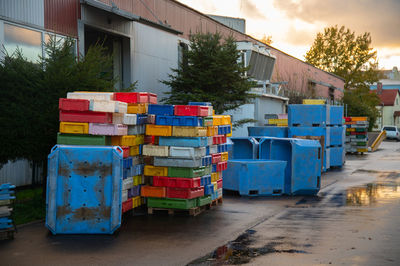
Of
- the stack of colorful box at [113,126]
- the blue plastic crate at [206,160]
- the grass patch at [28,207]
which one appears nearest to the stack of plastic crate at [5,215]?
the grass patch at [28,207]

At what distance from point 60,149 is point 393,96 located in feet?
339

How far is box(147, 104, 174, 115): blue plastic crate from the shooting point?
10789 mm

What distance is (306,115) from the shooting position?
2058 cm

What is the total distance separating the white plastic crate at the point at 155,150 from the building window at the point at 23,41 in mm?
4417

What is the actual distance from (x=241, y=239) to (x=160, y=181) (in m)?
2.81

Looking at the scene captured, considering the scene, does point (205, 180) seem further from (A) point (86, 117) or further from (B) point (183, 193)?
(A) point (86, 117)

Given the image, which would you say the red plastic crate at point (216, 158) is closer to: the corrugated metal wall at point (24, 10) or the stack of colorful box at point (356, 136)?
the corrugated metal wall at point (24, 10)

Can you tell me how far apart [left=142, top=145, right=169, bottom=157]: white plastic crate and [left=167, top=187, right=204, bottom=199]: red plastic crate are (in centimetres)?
78

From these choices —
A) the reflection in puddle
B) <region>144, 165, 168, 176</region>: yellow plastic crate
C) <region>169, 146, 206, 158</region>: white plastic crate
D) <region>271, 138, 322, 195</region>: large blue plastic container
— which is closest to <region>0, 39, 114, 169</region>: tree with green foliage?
<region>144, 165, 168, 176</region>: yellow plastic crate

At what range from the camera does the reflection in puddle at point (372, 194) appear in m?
13.0

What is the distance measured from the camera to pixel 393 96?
4043 inches

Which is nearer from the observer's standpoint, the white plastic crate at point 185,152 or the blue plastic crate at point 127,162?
the blue plastic crate at point 127,162

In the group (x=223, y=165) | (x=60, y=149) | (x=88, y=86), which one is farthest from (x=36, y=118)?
(x=223, y=165)

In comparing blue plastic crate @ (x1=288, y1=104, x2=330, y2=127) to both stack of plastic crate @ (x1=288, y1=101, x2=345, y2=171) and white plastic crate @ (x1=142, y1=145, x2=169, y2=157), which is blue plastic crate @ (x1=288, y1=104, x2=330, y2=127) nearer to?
stack of plastic crate @ (x1=288, y1=101, x2=345, y2=171)
